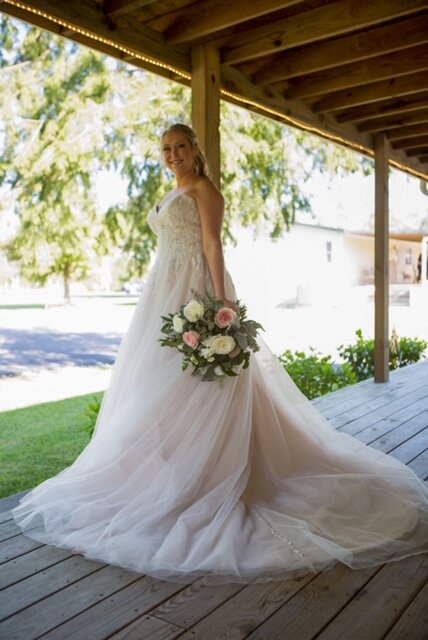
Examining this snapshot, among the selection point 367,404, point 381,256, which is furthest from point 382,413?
point 381,256

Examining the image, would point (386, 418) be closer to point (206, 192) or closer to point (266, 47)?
point (206, 192)

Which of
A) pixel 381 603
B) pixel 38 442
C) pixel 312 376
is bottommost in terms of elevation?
pixel 38 442

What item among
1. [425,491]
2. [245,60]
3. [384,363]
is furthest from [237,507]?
[384,363]

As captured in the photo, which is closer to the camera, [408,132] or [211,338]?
[211,338]

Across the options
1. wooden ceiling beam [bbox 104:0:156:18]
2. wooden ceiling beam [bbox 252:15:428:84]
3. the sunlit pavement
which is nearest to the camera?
wooden ceiling beam [bbox 104:0:156:18]

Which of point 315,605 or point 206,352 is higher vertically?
point 206,352

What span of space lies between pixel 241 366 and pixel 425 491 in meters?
1.13

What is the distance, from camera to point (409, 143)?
664 centimetres

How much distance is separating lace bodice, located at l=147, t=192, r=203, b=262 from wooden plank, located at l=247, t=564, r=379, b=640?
1.60 metres

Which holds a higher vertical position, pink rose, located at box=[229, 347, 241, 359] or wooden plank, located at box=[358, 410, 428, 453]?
pink rose, located at box=[229, 347, 241, 359]

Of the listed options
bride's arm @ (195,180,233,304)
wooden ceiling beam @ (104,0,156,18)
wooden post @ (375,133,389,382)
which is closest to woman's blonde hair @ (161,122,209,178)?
bride's arm @ (195,180,233,304)

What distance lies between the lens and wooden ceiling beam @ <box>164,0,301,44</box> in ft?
10.7

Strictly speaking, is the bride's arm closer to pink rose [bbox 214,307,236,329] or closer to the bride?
the bride

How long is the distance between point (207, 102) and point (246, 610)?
2.77m
